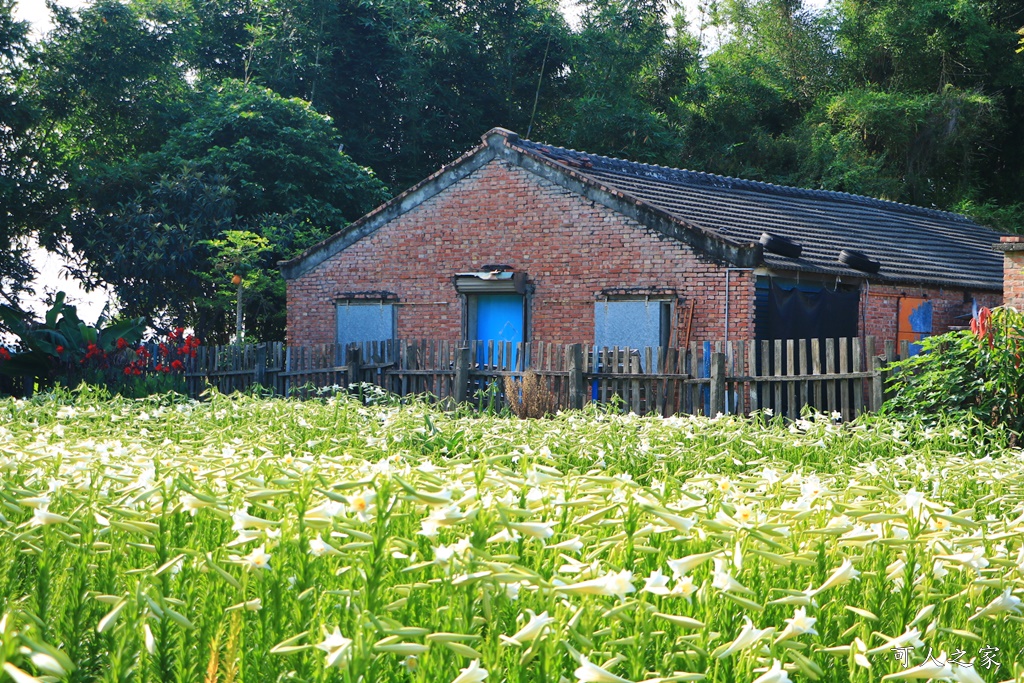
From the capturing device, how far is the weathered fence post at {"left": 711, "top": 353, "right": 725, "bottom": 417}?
1248 centimetres

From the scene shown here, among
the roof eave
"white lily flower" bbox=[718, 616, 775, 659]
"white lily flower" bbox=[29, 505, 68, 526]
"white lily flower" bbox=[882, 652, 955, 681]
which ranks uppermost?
the roof eave

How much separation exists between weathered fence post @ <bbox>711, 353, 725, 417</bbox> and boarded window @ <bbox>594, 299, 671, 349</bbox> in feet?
14.9

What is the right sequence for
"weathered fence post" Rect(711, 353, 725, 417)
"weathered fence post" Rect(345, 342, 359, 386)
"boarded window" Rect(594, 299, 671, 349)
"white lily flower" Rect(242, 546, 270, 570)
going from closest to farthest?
"white lily flower" Rect(242, 546, 270, 570), "weathered fence post" Rect(711, 353, 725, 417), "weathered fence post" Rect(345, 342, 359, 386), "boarded window" Rect(594, 299, 671, 349)

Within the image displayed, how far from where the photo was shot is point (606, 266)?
58.2 feet

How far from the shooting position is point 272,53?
110 ft

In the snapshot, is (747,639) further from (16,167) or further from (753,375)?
(16,167)

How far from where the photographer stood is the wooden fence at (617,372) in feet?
38.4

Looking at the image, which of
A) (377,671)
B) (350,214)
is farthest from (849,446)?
(350,214)

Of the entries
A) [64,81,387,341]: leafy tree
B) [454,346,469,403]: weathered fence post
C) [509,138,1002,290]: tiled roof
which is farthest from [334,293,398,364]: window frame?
[454,346,469,403]: weathered fence post

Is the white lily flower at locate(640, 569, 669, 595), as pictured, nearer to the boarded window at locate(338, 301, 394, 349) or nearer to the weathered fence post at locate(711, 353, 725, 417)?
the weathered fence post at locate(711, 353, 725, 417)

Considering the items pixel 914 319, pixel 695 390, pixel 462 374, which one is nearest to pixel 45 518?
pixel 695 390

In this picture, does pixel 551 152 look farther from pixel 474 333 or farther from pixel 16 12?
pixel 16 12

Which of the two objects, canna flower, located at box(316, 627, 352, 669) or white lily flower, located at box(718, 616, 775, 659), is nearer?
canna flower, located at box(316, 627, 352, 669)

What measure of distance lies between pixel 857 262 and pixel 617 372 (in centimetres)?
628
